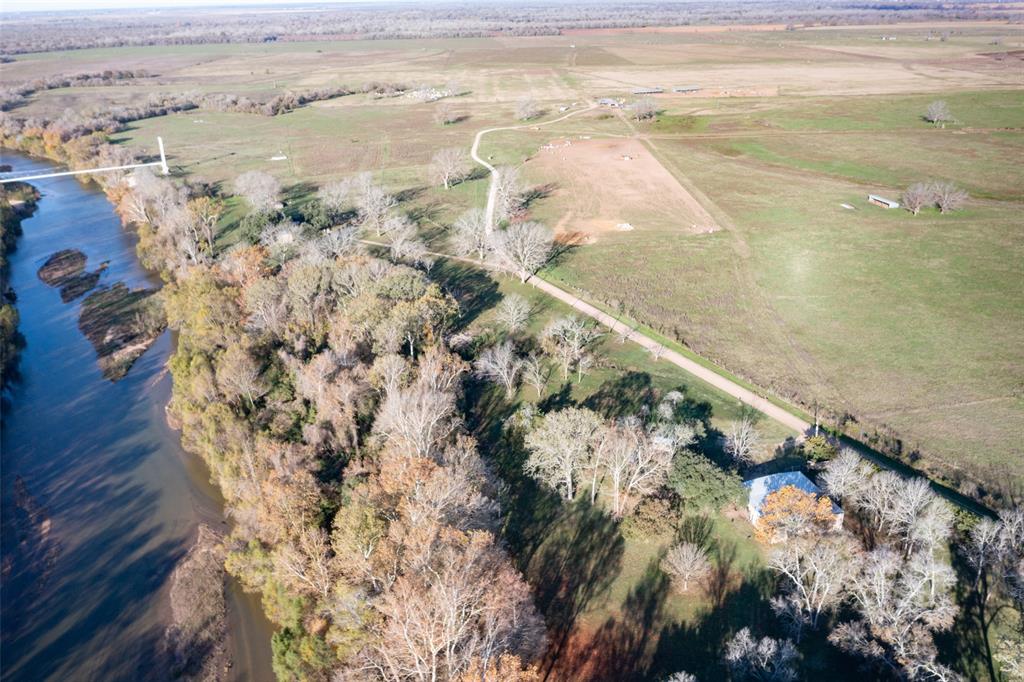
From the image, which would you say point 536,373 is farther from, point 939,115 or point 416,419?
point 939,115

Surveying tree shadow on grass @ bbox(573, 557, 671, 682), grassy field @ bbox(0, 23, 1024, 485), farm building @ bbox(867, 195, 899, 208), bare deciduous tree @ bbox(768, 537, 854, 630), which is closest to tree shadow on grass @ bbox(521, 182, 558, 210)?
grassy field @ bbox(0, 23, 1024, 485)

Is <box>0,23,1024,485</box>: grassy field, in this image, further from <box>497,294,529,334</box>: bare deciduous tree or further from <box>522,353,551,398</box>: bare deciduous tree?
<box>522,353,551,398</box>: bare deciduous tree

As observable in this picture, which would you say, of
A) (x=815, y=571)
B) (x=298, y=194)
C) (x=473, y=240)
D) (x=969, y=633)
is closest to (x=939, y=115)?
(x=473, y=240)

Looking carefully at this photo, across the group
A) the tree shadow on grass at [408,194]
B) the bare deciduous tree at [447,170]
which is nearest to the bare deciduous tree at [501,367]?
the tree shadow on grass at [408,194]

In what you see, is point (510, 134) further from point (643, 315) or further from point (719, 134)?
point (643, 315)

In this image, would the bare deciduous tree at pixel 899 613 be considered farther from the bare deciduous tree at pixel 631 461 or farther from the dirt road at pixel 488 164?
the dirt road at pixel 488 164

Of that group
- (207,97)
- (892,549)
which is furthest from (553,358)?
(207,97)
